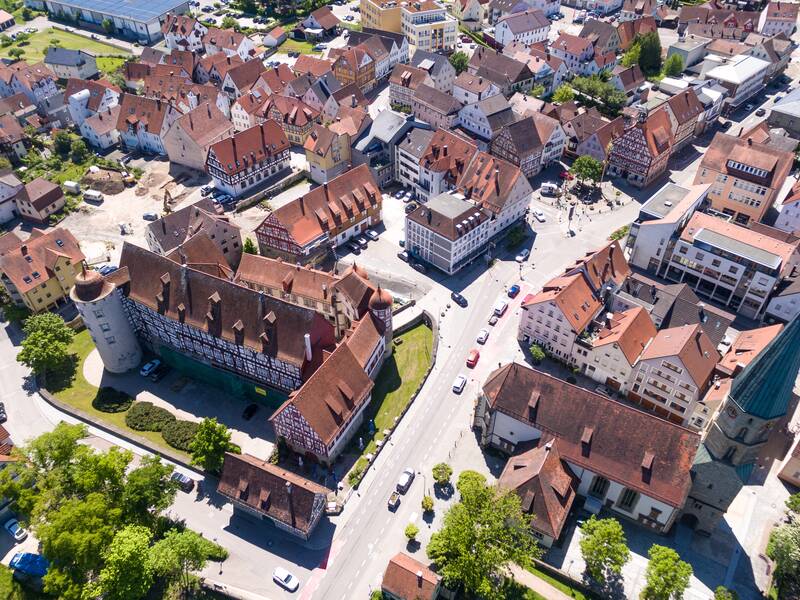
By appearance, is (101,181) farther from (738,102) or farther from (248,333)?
(738,102)

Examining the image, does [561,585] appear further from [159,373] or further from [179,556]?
[159,373]

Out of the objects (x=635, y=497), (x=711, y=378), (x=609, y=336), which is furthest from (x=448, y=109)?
(x=635, y=497)

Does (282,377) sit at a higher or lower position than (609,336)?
lower

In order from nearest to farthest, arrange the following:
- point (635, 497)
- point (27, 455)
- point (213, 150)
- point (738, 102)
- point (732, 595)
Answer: point (732, 595) < point (635, 497) < point (27, 455) < point (213, 150) < point (738, 102)

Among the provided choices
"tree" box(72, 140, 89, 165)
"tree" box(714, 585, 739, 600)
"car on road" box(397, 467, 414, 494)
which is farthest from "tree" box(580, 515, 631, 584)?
"tree" box(72, 140, 89, 165)

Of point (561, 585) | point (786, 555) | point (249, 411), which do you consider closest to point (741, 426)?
point (786, 555)
